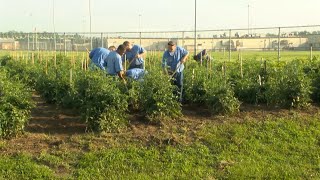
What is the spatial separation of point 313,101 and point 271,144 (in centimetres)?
249

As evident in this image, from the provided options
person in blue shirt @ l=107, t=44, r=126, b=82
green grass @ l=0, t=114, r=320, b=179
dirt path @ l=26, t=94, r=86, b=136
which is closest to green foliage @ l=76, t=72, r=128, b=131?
dirt path @ l=26, t=94, r=86, b=136

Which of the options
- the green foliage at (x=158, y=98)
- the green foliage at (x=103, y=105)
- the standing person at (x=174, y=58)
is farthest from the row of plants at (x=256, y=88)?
the green foliage at (x=103, y=105)

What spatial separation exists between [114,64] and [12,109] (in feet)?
7.75

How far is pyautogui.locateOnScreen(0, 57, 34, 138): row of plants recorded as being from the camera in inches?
284

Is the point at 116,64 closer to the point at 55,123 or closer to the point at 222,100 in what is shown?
the point at 55,123

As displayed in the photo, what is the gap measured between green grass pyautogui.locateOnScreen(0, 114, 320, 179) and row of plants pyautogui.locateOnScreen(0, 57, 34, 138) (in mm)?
652

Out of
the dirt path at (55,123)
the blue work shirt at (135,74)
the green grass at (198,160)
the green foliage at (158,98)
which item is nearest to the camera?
the green grass at (198,160)

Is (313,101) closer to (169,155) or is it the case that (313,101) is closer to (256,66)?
(256,66)

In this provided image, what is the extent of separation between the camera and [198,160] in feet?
22.4

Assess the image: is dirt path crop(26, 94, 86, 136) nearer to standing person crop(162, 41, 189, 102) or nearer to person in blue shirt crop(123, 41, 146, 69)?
person in blue shirt crop(123, 41, 146, 69)

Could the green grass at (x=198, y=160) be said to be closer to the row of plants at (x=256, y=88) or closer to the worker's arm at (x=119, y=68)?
the row of plants at (x=256, y=88)

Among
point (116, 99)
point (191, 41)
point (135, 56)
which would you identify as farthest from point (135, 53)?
point (191, 41)

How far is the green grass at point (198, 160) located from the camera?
21.0 feet

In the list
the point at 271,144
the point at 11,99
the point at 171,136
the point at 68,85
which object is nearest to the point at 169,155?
the point at 171,136
